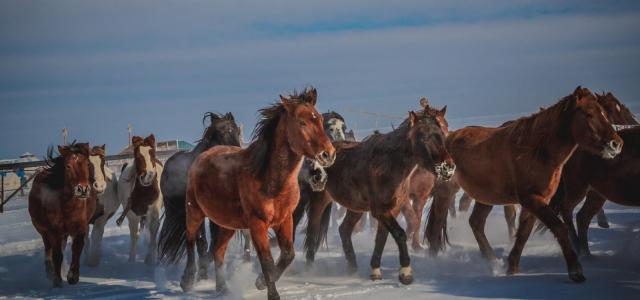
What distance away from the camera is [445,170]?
7.45 meters

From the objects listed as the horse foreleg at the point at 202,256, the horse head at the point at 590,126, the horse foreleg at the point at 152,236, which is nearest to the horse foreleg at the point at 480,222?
the horse head at the point at 590,126

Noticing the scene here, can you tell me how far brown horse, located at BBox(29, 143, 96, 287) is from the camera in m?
9.47

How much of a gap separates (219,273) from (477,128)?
12.0 feet

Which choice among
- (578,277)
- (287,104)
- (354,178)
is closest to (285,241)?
(287,104)

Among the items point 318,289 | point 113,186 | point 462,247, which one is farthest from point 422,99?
point 113,186

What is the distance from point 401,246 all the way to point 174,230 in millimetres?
2995

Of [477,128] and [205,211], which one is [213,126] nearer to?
[205,211]

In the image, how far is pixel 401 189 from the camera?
27.2ft

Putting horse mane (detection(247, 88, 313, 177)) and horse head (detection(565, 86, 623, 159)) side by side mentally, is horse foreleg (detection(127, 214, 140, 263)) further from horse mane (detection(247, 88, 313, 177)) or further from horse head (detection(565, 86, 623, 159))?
horse head (detection(565, 86, 623, 159))

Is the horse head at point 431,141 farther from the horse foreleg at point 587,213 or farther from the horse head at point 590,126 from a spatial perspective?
the horse foreleg at point 587,213

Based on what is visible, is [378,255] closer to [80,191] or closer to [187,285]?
[187,285]

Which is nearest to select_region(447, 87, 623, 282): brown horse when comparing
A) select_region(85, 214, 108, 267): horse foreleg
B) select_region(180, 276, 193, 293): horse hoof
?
select_region(180, 276, 193, 293): horse hoof

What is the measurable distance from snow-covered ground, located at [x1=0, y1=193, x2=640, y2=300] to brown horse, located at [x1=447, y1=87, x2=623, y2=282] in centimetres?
53

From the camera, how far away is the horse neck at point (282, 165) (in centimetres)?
693
